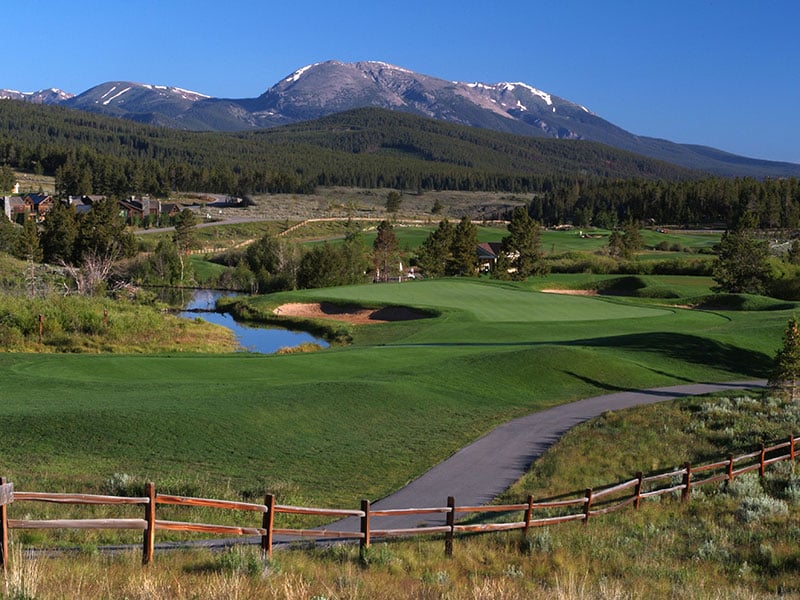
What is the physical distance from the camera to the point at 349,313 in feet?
186

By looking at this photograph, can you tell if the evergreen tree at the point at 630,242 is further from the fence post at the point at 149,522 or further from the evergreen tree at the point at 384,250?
the fence post at the point at 149,522

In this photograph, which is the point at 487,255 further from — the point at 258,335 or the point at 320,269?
the point at 258,335

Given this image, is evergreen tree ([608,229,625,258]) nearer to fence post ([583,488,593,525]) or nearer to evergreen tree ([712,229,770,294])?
evergreen tree ([712,229,770,294])

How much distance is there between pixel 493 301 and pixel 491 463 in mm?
39422

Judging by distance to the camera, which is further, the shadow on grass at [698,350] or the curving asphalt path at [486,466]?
the shadow on grass at [698,350]

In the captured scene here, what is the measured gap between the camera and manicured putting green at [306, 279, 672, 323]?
179ft

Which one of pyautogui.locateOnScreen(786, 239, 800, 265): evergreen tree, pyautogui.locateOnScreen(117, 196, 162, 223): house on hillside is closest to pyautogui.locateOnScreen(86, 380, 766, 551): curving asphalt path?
pyautogui.locateOnScreen(786, 239, 800, 265): evergreen tree

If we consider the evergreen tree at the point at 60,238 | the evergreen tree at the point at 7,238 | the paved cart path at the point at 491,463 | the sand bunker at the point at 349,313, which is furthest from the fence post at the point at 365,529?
the evergreen tree at the point at 7,238

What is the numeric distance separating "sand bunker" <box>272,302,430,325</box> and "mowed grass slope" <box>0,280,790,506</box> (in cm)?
593

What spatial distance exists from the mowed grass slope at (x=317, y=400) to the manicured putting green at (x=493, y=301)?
6.09 meters

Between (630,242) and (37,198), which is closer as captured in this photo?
(630,242)

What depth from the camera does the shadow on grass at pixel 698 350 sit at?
3741 cm

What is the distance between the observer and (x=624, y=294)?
244 ft

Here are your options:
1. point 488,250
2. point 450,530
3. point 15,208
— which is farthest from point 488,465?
point 15,208
